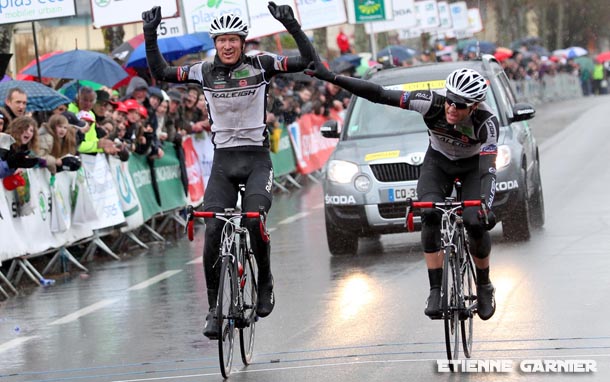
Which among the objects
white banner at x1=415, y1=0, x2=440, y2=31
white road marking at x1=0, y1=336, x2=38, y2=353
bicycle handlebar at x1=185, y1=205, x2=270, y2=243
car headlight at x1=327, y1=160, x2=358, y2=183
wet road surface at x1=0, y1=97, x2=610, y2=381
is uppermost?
white banner at x1=415, y1=0, x2=440, y2=31

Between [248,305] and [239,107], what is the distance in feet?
4.27

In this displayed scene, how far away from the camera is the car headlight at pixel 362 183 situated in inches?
589

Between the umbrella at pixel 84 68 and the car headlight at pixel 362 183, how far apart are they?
5.82 m

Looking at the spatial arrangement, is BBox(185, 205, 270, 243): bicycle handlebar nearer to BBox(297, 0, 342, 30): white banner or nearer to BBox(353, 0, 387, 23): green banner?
BBox(297, 0, 342, 30): white banner

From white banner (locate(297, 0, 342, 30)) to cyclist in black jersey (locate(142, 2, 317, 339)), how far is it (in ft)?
58.3

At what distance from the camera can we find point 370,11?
32562 mm

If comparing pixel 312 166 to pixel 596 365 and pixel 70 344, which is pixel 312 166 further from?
pixel 596 365

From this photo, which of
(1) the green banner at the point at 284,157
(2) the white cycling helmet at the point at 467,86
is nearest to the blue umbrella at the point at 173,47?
(1) the green banner at the point at 284,157

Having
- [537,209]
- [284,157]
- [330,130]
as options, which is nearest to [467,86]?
[330,130]

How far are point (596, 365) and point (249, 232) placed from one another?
7.75 feet

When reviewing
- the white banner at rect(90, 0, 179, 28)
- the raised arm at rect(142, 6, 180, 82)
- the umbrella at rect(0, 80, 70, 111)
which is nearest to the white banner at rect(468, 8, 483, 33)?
the white banner at rect(90, 0, 179, 28)

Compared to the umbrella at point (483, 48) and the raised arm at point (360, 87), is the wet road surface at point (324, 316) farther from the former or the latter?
the umbrella at point (483, 48)

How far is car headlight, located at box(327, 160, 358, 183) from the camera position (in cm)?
1507

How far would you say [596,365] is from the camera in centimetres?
845
